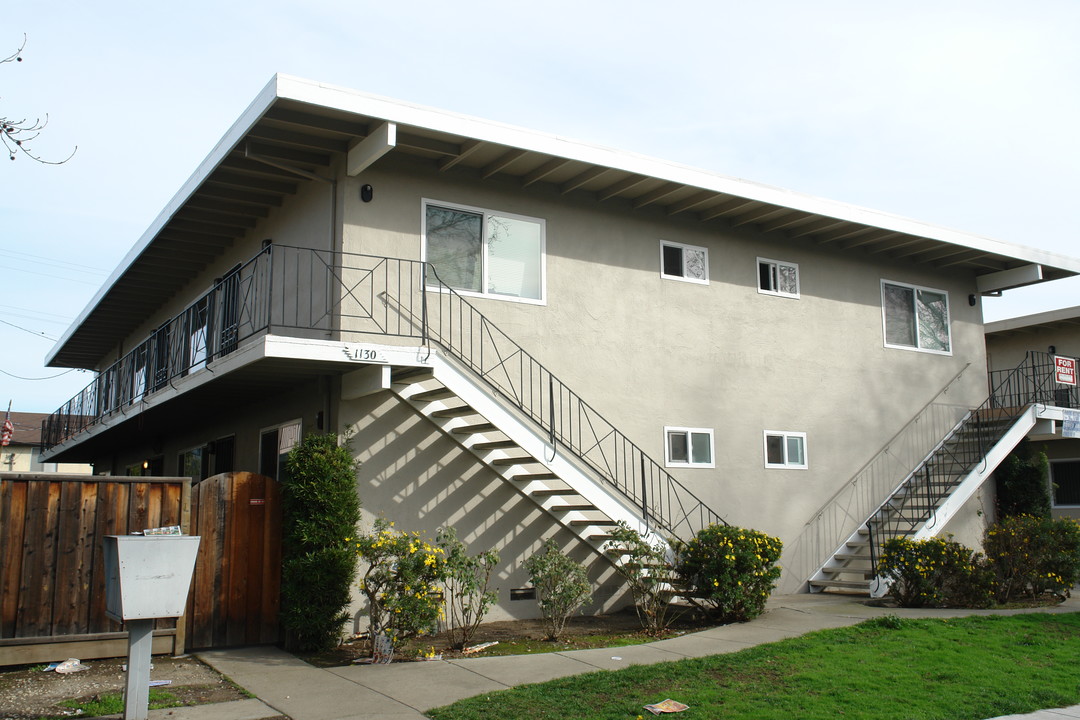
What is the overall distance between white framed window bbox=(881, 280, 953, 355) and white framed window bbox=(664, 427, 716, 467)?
4.80 meters

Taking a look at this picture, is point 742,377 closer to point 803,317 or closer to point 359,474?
point 803,317

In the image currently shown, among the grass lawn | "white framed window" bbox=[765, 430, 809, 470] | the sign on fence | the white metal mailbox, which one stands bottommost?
the grass lawn

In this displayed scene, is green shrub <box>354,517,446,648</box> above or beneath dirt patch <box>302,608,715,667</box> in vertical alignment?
above

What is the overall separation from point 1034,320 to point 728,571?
14.3 meters

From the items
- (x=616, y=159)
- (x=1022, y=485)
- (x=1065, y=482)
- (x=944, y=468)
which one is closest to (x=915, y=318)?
(x=944, y=468)

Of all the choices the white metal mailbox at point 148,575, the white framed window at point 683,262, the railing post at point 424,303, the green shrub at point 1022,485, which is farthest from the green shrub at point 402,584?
the green shrub at point 1022,485

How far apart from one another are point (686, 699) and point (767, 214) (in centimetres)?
912

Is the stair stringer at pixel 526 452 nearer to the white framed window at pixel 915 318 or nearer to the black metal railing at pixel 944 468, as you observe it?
the black metal railing at pixel 944 468

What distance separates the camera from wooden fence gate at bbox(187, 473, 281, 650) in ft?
33.0

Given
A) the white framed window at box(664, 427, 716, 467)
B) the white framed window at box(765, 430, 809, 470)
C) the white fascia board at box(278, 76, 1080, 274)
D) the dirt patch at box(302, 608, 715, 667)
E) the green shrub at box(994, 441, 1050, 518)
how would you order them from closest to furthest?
the dirt patch at box(302, 608, 715, 667) < the white fascia board at box(278, 76, 1080, 274) < the white framed window at box(664, 427, 716, 467) < the white framed window at box(765, 430, 809, 470) < the green shrub at box(994, 441, 1050, 518)

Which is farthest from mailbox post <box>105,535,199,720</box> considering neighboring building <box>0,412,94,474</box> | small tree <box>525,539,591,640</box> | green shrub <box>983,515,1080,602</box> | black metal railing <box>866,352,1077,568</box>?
neighboring building <box>0,412,94,474</box>

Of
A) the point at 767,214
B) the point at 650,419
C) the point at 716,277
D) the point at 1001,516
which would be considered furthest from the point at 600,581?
the point at 1001,516

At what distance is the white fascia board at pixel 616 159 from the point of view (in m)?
10.4

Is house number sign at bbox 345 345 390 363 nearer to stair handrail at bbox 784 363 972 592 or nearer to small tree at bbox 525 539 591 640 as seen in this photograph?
small tree at bbox 525 539 591 640
